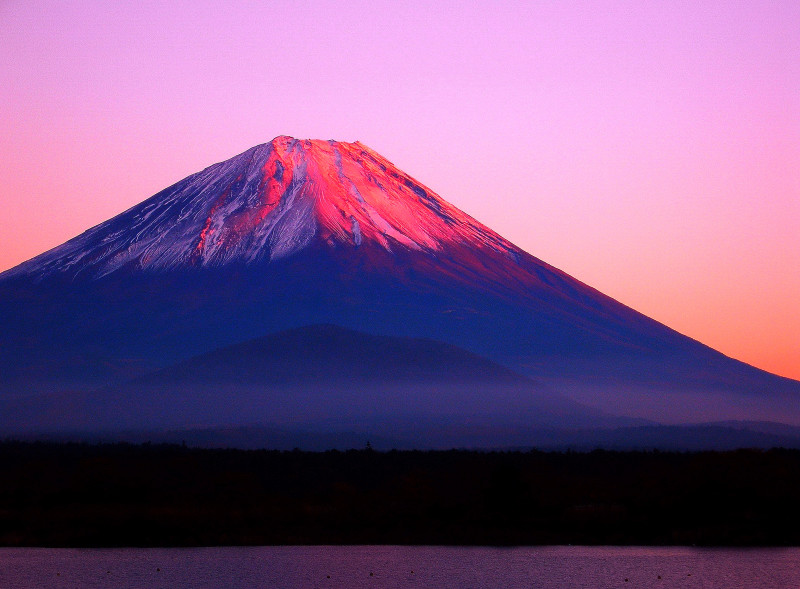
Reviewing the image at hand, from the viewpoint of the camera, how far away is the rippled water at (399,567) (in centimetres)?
3391

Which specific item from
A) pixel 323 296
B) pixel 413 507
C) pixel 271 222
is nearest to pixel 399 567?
pixel 413 507

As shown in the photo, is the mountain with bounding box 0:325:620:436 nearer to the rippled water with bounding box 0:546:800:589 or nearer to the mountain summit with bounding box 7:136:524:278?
the mountain summit with bounding box 7:136:524:278

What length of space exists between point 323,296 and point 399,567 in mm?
111040

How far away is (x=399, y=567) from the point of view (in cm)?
3625

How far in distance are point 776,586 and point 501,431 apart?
7554 centimetres

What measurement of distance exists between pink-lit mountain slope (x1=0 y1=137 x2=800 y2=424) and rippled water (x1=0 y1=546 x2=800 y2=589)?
312ft

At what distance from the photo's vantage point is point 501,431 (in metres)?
109

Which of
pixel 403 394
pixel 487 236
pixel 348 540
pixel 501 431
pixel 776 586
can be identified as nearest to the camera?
pixel 776 586

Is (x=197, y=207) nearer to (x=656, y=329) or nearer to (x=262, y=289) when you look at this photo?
(x=262, y=289)

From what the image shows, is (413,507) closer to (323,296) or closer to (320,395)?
(320,395)

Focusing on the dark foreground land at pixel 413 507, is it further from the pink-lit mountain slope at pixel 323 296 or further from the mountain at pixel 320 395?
the pink-lit mountain slope at pixel 323 296

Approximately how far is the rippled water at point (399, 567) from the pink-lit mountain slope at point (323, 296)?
95.0m

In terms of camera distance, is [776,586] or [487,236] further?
[487,236]

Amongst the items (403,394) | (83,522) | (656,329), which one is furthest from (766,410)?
(83,522)
